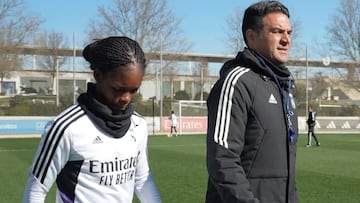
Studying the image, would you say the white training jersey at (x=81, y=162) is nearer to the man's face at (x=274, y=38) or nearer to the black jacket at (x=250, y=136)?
the black jacket at (x=250, y=136)

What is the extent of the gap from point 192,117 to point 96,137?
3870 centimetres

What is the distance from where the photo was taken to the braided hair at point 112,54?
2.78 meters

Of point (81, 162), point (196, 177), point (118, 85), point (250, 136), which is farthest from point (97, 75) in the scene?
point (196, 177)

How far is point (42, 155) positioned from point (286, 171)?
1.29 meters

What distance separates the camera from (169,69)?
A: 2202 inches

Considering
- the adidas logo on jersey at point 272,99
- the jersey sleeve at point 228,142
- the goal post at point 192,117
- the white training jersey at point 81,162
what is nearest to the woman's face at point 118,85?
the white training jersey at point 81,162

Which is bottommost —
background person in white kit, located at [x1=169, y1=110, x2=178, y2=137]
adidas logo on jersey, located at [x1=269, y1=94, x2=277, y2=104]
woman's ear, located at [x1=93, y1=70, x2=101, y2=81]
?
background person in white kit, located at [x1=169, y1=110, x2=178, y2=137]

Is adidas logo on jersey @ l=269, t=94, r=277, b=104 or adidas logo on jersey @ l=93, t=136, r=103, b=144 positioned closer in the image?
adidas logo on jersey @ l=93, t=136, r=103, b=144

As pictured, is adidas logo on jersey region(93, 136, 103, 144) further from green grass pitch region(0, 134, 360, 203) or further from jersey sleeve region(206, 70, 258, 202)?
green grass pitch region(0, 134, 360, 203)

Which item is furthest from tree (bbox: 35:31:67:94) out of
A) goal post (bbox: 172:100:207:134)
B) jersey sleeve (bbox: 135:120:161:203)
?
jersey sleeve (bbox: 135:120:161:203)

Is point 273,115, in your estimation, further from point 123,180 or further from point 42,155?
Result: point 42,155

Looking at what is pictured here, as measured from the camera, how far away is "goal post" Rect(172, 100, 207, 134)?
40906mm

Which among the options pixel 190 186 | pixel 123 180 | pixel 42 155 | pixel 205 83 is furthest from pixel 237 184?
pixel 205 83

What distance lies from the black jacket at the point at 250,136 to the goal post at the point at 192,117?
36.6m
